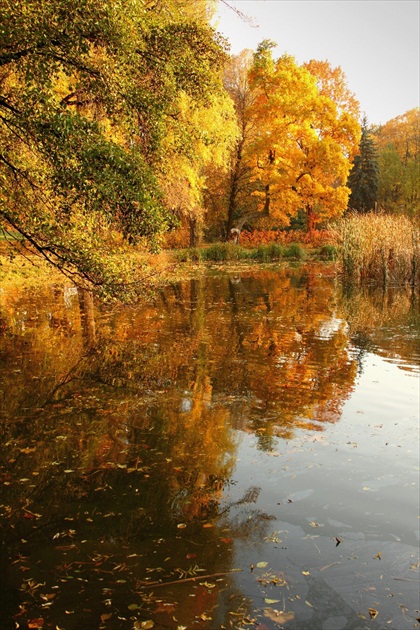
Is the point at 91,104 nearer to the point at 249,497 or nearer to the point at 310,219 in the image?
the point at 249,497

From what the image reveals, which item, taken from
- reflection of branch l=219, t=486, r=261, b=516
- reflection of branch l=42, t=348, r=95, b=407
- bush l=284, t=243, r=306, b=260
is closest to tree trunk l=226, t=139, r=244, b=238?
bush l=284, t=243, r=306, b=260

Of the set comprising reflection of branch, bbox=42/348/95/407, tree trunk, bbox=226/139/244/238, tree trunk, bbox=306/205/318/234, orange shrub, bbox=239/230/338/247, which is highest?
tree trunk, bbox=226/139/244/238

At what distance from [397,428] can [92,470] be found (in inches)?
143

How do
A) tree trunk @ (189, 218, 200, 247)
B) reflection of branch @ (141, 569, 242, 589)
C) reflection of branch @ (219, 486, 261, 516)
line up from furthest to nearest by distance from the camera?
1. tree trunk @ (189, 218, 200, 247)
2. reflection of branch @ (219, 486, 261, 516)
3. reflection of branch @ (141, 569, 242, 589)

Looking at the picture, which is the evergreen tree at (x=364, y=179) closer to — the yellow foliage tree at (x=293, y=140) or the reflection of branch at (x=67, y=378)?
the yellow foliage tree at (x=293, y=140)

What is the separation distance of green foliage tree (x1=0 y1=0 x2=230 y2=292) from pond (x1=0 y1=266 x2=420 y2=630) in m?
2.15

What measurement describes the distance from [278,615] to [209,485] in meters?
1.91

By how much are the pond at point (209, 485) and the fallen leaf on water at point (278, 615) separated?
0.01 metres

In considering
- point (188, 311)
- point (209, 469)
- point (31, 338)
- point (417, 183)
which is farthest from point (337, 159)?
point (209, 469)

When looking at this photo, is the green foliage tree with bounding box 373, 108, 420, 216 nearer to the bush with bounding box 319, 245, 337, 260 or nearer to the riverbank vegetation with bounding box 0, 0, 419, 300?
the bush with bounding box 319, 245, 337, 260

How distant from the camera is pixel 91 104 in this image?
10.6 metres

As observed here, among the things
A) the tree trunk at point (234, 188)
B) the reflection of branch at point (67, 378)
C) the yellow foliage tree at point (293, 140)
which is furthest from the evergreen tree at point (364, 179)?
the reflection of branch at point (67, 378)

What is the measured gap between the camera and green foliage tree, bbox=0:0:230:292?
24.6ft

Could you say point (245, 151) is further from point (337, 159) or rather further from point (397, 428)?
point (397, 428)
